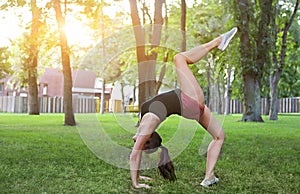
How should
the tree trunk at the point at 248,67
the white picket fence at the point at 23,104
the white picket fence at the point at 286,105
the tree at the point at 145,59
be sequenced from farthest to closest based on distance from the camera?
the white picket fence at the point at 286,105 → the white picket fence at the point at 23,104 → the tree trunk at the point at 248,67 → the tree at the point at 145,59

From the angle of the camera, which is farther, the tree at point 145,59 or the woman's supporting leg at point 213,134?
the tree at point 145,59

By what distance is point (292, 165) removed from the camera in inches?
237

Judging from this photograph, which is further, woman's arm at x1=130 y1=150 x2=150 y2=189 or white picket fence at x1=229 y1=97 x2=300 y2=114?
white picket fence at x1=229 y1=97 x2=300 y2=114

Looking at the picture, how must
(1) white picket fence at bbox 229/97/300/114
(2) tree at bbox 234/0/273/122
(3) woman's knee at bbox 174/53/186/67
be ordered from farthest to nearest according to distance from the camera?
(1) white picket fence at bbox 229/97/300/114 < (2) tree at bbox 234/0/273/122 < (3) woman's knee at bbox 174/53/186/67

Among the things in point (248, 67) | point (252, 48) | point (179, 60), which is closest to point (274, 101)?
point (248, 67)

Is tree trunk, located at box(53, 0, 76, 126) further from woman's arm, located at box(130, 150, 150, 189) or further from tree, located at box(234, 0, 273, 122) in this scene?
woman's arm, located at box(130, 150, 150, 189)

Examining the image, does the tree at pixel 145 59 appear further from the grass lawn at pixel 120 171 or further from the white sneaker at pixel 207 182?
the white sneaker at pixel 207 182

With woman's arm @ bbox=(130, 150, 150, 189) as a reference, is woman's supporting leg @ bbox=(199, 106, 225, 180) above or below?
above

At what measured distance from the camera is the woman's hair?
4531mm

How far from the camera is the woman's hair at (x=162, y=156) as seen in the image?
4531 mm

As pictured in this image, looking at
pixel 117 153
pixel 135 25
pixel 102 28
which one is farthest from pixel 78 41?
pixel 117 153

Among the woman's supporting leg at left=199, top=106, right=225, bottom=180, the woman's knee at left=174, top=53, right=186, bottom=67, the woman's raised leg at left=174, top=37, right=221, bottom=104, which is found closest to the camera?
the woman's raised leg at left=174, top=37, right=221, bottom=104

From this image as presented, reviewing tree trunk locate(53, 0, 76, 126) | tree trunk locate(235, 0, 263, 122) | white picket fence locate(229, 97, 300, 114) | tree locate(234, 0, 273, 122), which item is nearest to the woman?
tree trunk locate(53, 0, 76, 126)

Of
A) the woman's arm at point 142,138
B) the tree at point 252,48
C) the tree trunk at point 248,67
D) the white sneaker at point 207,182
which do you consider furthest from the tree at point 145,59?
the tree at point 252,48
